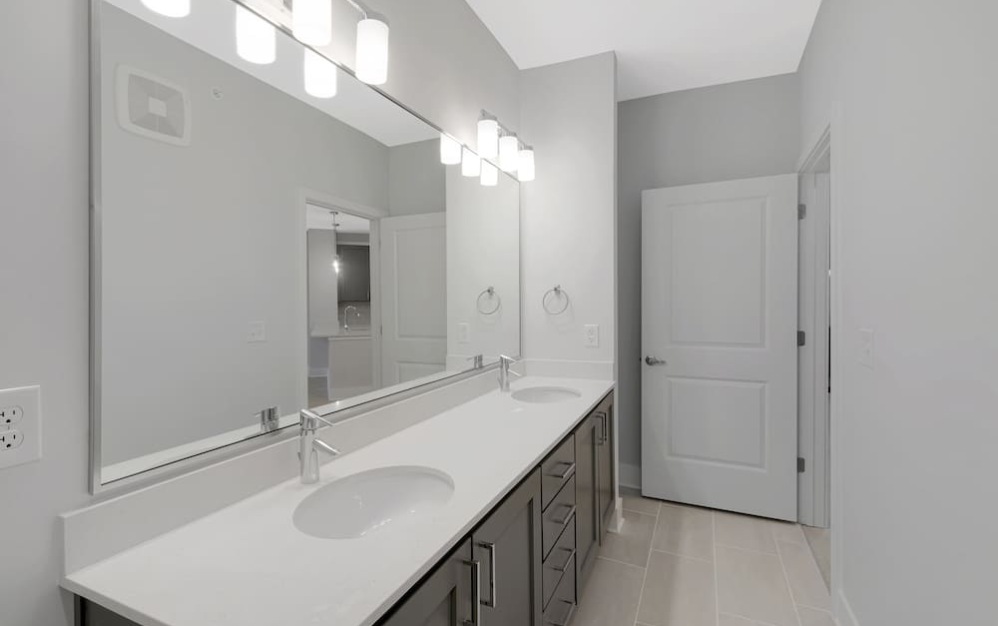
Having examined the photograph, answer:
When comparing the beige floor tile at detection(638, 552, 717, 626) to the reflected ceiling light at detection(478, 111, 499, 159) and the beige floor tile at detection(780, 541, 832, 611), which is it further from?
the reflected ceiling light at detection(478, 111, 499, 159)

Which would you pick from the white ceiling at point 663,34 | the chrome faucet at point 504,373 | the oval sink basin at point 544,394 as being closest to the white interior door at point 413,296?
the chrome faucet at point 504,373

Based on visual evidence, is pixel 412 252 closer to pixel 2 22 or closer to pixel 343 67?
pixel 343 67

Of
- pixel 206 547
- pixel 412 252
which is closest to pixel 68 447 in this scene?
pixel 206 547

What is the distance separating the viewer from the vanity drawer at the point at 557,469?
4.57ft

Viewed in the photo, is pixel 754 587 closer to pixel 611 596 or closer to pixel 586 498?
pixel 611 596

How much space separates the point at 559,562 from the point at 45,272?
1499 mm

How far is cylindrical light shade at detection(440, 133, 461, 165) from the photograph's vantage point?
1.91 m

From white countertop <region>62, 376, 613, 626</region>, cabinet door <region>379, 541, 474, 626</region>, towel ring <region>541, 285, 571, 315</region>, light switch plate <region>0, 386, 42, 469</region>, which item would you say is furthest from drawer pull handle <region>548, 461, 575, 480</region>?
light switch plate <region>0, 386, 42, 469</region>

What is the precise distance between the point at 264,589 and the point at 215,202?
2.58 ft

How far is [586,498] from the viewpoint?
1876 millimetres

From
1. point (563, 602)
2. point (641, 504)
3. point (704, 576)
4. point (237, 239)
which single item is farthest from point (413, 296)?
point (641, 504)

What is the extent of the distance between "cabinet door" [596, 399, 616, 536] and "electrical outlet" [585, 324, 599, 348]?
0.32 meters

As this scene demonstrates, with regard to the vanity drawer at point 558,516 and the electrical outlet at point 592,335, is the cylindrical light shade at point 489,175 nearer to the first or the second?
the electrical outlet at point 592,335

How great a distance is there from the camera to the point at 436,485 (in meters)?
1.21
